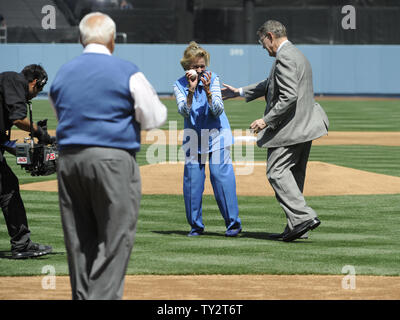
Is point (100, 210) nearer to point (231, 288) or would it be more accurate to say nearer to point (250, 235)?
point (231, 288)

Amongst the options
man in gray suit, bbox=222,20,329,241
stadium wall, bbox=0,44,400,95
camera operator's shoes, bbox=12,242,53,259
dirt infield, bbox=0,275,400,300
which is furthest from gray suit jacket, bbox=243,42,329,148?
stadium wall, bbox=0,44,400,95

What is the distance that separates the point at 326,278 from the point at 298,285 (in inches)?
16.1

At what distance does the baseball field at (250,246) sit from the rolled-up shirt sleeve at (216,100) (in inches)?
53.2

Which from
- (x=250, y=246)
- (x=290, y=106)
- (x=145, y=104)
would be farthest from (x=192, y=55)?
(x=145, y=104)

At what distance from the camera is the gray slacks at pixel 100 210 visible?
4996 millimetres

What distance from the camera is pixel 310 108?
882 cm

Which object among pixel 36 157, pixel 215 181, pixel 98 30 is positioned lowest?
pixel 215 181

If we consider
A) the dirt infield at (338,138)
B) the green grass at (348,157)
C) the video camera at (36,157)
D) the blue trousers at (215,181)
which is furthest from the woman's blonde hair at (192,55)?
the dirt infield at (338,138)

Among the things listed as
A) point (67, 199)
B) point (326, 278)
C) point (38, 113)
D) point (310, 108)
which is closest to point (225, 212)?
point (310, 108)

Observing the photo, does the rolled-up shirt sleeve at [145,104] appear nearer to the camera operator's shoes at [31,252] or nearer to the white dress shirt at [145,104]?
the white dress shirt at [145,104]

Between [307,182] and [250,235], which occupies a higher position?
[250,235]

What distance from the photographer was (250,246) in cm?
898

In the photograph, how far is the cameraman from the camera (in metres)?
7.61

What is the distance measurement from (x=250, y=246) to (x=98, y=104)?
4.24 meters
